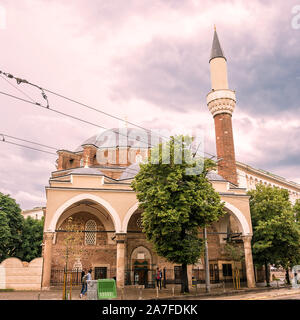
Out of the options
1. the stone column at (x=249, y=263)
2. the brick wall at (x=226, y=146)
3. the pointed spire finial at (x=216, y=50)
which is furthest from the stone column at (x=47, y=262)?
the pointed spire finial at (x=216, y=50)

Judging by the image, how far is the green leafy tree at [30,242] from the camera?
2966cm

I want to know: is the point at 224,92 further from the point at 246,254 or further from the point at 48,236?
the point at 48,236

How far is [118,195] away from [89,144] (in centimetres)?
1081

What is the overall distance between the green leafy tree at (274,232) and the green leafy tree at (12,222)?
782 inches

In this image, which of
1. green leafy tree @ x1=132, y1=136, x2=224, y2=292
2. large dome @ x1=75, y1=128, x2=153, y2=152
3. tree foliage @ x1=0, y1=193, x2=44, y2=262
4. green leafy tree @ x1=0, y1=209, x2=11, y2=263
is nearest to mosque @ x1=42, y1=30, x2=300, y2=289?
large dome @ x1=75, y1=128, x2=153, y2=152

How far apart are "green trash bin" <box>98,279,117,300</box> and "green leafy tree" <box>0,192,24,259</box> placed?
17.2 meters

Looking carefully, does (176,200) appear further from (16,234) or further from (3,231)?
(16,234)

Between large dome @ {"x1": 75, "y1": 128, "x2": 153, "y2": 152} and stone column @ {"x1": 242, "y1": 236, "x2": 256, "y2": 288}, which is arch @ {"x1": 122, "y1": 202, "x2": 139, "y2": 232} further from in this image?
large dome @ {"x1": 75, "y1": 128, "x2": 153, "y2": 152}

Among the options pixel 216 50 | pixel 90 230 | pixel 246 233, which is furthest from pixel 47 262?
pixel 216 50

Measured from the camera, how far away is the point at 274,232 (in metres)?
19.8

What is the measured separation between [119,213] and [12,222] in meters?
13.7

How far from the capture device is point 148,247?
894 inches

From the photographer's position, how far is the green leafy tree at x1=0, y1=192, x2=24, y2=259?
27.1m

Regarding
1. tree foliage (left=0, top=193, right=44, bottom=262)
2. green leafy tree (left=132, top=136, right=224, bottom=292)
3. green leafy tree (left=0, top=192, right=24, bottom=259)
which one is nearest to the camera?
green leafy tree (left=132, top=136, right=224, bottom=292)
